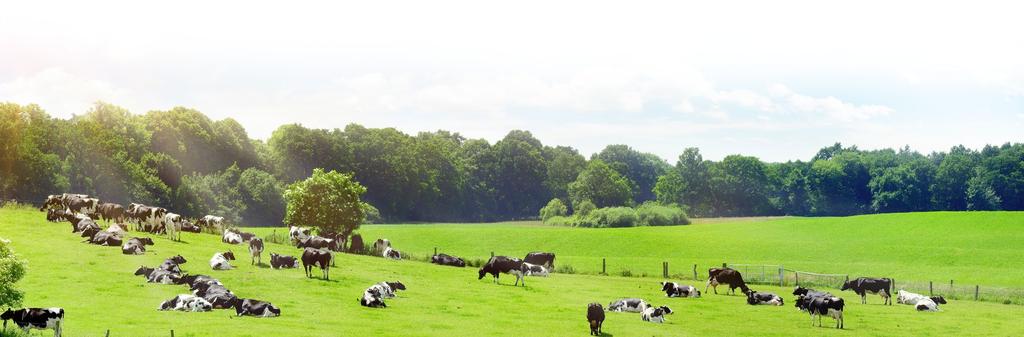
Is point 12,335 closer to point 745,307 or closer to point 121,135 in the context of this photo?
point 745,307

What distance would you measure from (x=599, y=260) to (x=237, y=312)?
1943 inches

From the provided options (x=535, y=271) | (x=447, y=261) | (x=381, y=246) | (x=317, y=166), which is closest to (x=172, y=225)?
(x=381, y=246)

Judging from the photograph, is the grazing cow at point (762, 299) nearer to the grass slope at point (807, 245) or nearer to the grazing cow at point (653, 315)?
the grazing cow at point (653, 315)

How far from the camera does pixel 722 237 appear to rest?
352 feet

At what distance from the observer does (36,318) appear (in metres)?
29.3

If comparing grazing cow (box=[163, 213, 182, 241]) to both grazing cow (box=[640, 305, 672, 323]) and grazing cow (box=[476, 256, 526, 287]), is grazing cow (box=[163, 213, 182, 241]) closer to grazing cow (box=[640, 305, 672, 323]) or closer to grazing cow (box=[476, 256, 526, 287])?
grazing cow (box=[476, 256, 526, 287])

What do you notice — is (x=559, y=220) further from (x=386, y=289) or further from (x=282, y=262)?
(x=386, y=289)

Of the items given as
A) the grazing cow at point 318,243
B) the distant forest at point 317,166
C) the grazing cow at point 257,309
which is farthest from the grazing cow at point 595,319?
the distant forest at point 317,166

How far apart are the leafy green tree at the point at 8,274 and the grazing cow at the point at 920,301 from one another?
38.5 meters

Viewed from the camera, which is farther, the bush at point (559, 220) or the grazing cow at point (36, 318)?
the bush at point (559, 220)

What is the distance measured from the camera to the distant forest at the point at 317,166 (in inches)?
3895

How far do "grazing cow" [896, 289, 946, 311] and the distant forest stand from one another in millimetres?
74566

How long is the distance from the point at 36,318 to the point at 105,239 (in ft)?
83.6

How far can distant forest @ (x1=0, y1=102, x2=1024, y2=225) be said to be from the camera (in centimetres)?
9894
